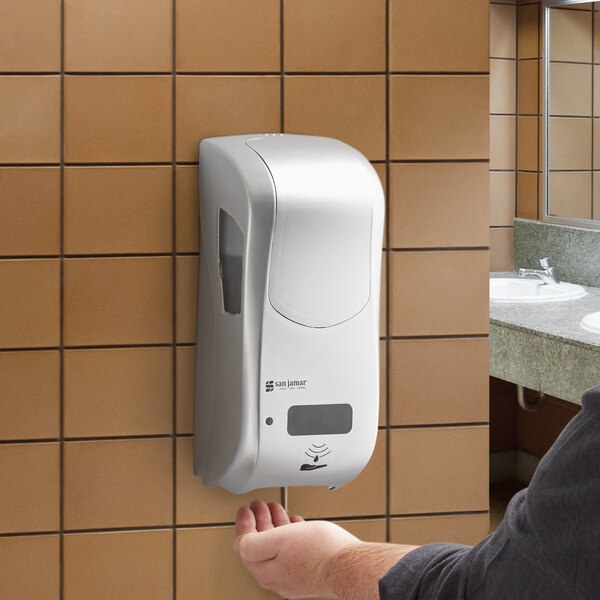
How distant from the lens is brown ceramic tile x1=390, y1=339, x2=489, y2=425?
2133 millimetres

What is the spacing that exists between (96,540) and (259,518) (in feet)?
1.52

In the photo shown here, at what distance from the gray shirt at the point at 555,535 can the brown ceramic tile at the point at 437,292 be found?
1.49m

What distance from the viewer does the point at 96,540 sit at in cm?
208

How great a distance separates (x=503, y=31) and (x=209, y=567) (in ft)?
9.90

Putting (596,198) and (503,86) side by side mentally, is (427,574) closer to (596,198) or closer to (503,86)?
(596,198)

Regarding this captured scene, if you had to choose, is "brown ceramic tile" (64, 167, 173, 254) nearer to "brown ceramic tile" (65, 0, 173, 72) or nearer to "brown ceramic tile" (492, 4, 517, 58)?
"brown ceramic tile" (65, 0, 173, 72)

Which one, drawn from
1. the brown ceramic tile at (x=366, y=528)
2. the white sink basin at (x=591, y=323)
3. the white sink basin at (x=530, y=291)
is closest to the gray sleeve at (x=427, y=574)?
the brown ceramic tile at (x=366, y=528)

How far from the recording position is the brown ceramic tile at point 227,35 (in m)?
2.01

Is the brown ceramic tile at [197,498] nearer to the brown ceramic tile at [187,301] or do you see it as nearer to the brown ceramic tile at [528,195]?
the brown ceramic tile at [187,301]

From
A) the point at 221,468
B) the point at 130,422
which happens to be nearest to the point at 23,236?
the point at 130,422

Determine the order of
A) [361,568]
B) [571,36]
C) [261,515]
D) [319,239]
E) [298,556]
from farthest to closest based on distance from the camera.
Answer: [571,36] < [261,515] < [319,239] < [298,556] < [361,568]

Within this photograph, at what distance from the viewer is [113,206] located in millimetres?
2018

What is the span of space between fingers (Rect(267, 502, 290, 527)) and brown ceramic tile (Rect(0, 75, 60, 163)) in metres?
0.97

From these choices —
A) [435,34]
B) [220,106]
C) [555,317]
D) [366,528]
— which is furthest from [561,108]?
[366,528]
